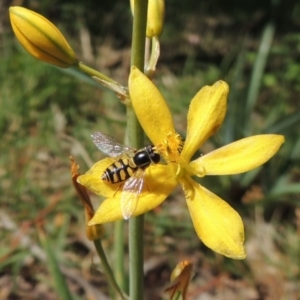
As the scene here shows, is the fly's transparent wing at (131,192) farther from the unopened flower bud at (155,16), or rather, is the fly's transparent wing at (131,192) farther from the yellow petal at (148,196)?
the unopened flower bud at (155,16)

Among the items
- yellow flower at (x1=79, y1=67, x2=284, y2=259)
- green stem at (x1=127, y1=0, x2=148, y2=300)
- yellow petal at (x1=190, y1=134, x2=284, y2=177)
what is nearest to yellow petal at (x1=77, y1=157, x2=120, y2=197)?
yellow flower at (x1=79, y1=67, x2=284, y2=259)

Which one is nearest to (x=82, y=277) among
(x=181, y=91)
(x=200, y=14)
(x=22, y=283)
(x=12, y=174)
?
(x=22, y=283)

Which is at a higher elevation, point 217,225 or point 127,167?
point 127,167

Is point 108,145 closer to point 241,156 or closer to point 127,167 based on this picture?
point 127,167

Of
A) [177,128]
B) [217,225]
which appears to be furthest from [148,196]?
[177,128]

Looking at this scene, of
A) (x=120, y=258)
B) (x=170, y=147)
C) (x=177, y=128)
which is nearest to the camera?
(x=170, y=147)

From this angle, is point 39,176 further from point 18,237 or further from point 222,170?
point 222,170

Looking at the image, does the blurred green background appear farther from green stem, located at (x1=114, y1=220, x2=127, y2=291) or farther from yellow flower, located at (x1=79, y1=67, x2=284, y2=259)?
yellow flower, located at (x1=79, y1=67, x2=284, y2=259)
